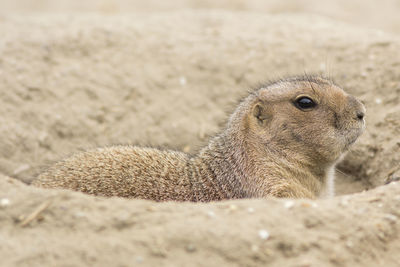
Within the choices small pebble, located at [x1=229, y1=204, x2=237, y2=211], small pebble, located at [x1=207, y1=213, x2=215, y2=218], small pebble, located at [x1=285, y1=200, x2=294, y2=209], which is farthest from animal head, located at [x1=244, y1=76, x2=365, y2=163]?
small pebble, located at [x1=207, y1=213, x2=215, y2=218]

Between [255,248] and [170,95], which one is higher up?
[255,248]

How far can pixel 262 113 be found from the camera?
511 cm

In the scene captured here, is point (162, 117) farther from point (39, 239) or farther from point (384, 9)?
point (384, 9)

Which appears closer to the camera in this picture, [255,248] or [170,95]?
[255,248]

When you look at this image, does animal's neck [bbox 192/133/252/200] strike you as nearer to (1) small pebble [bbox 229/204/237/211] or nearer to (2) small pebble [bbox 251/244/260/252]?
(1) small pebble [bbox 229/204/237/211]

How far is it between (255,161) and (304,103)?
71 centimetres

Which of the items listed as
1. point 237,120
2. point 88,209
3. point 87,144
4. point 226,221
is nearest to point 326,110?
point 237,120

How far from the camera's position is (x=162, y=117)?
7.21 metres

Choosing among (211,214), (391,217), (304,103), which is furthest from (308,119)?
(211,214)

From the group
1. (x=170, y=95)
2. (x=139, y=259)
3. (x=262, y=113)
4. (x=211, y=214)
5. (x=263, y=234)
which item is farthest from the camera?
(x=170, y=95)

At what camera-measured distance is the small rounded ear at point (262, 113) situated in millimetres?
5078

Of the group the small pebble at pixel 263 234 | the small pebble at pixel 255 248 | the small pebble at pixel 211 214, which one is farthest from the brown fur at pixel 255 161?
the small pebble at pixel 255 248

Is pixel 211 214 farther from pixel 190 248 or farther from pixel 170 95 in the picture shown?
pixel 170 95

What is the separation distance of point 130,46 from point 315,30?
2763mm
